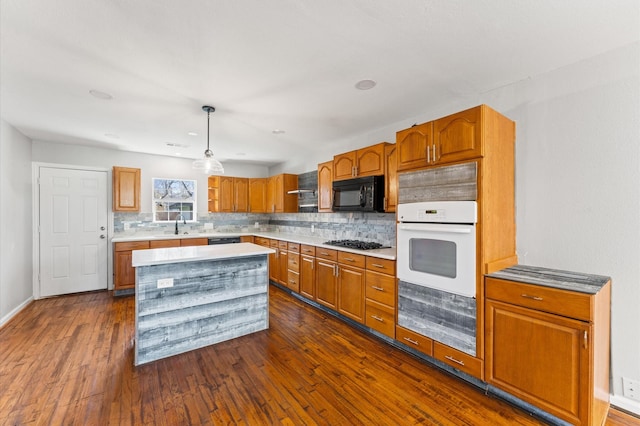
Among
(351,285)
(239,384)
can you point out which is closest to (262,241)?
(351,285)

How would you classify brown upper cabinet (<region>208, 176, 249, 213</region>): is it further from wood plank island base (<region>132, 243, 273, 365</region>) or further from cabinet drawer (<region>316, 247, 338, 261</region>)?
cabinet drawer (<region>316, 247, 338, 261</region>)

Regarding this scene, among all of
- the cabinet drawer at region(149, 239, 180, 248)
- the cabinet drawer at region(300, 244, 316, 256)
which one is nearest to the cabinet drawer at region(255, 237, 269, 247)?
the cabinet drawer at region(300, 244, 316, 256)

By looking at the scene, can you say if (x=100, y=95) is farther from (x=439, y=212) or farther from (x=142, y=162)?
Answer: (x=439, y=212)

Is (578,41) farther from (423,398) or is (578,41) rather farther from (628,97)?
(423,398)

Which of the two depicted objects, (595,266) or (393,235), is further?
(393,235)

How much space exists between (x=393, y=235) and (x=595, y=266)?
191 cm

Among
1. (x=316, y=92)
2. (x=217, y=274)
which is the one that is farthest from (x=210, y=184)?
(x=316, y=92)

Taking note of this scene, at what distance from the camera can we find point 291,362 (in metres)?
2.54

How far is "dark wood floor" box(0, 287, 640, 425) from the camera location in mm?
1870

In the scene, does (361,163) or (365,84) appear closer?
(365,84)

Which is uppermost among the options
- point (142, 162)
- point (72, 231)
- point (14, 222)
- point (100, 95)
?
point (100, 95)

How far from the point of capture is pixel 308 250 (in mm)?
4098

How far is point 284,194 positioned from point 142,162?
2.79m

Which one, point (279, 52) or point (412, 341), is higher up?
point (279, 52)
